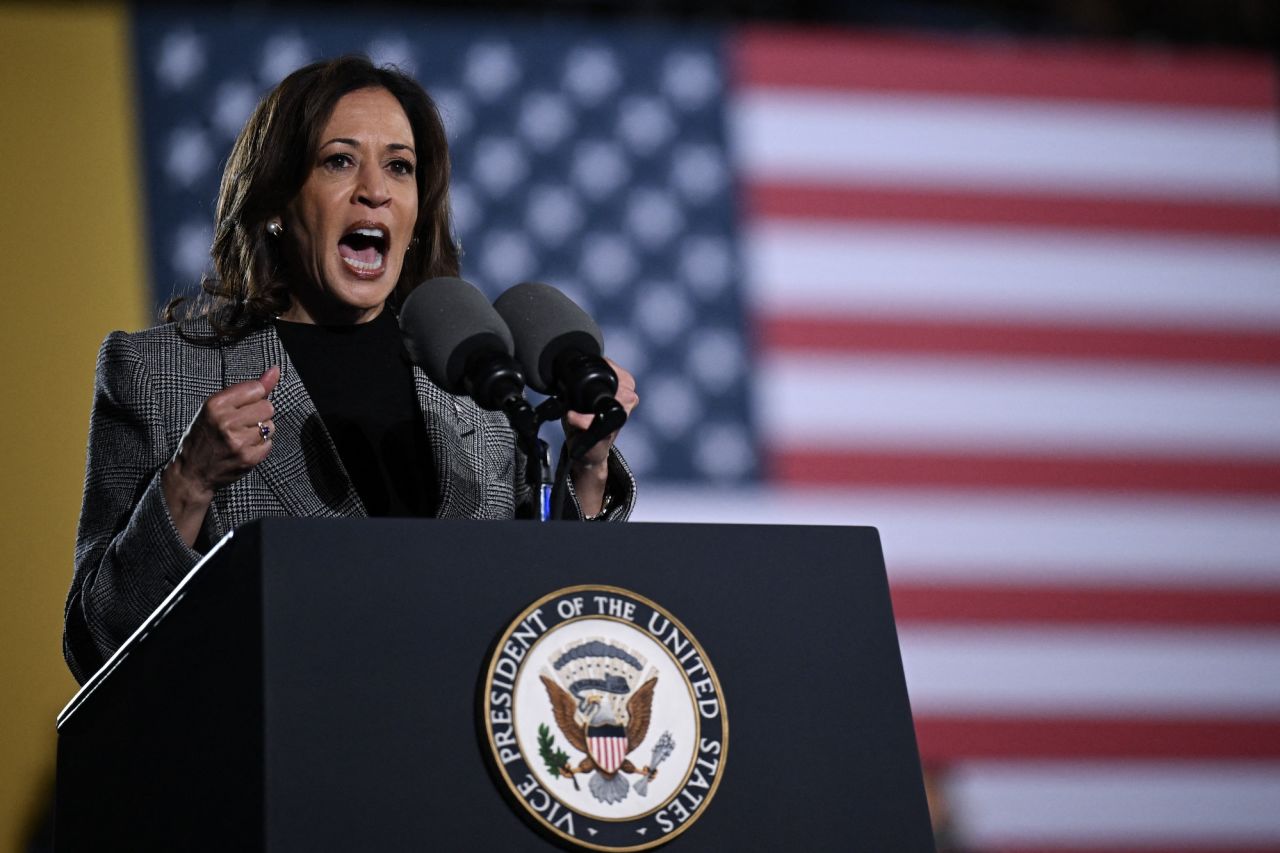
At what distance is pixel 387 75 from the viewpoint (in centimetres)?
172

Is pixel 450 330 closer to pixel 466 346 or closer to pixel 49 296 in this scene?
pixel 466 346

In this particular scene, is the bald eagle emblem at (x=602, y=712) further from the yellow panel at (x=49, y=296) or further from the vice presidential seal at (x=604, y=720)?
the yellow panel at (x=49, y=296)

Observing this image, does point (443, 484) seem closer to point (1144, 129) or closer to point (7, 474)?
point (7, 474)

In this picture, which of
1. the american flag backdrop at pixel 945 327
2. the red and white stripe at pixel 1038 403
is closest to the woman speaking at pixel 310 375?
the american flag backdrop at pixel 945 327

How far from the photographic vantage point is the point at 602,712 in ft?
3.12

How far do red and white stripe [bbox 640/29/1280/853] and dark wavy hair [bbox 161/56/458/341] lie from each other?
8.33ft

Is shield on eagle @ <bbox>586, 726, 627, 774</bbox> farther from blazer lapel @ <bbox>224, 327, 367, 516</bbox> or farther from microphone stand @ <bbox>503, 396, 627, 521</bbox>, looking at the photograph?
blazer lapel @ <bbox>224, 327, 367, 516</bbox>

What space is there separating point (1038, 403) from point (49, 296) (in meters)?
2.93

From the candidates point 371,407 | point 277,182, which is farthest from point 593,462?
point 277,182

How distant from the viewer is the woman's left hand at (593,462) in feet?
4.10

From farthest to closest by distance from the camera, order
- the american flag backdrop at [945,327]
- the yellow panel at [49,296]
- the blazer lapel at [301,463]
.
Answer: the american flag backdrop at [945,327] → the yellow panel at [49,296] → the blazer lapel at [301,463]

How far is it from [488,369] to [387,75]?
0.73 metres

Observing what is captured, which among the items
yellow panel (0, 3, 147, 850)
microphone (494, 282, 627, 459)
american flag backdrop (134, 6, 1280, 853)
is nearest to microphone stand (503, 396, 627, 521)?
microphone (494, 282, 627, 459)

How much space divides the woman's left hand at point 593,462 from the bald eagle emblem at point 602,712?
0.31 m
